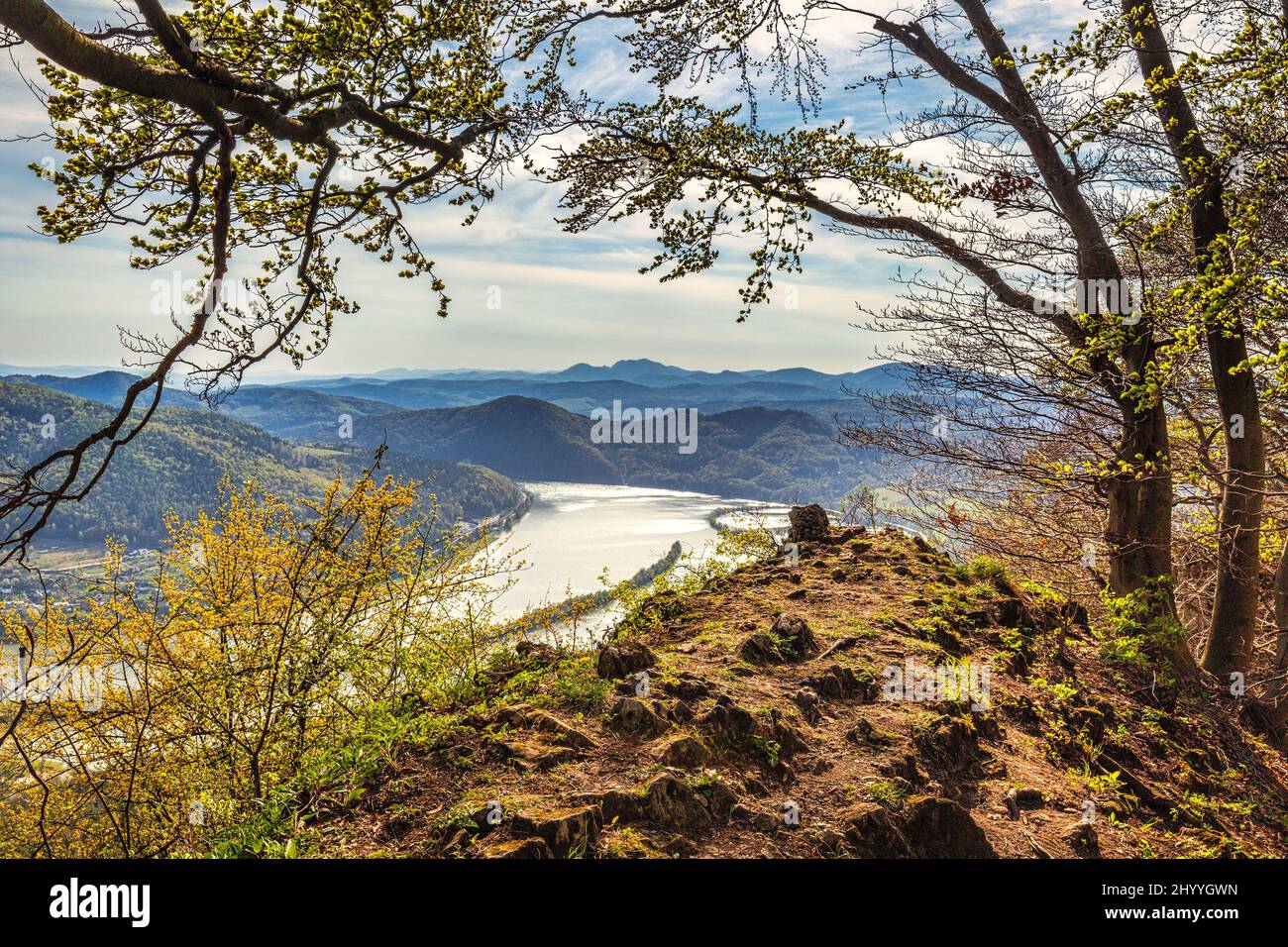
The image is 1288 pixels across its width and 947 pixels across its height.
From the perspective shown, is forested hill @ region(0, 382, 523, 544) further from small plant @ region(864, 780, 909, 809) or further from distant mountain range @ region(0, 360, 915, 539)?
small plant @ region(864, 780, 909, 809)

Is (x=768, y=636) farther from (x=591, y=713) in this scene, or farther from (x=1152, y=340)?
(x=1152, y=340)

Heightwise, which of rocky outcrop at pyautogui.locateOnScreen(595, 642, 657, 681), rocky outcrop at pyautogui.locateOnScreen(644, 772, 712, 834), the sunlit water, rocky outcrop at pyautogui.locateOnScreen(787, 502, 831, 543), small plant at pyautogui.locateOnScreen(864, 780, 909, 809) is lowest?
the sunlit water

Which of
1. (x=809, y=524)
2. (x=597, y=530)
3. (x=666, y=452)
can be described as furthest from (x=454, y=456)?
(x=809, y=524)

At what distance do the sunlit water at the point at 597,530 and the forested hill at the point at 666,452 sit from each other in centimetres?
839

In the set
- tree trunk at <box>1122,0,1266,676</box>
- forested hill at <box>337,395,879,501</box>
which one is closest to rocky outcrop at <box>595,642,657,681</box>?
tree trunk at <box>1122,0,1266,676</box>

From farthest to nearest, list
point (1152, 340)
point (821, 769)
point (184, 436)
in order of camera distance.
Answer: point (184, 436)
point (1152, 340)
point (821, 769)

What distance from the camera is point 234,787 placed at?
496 centimetres

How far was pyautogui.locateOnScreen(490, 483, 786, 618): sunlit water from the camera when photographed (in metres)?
68.2

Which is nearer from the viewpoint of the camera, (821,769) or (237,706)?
(821,769)

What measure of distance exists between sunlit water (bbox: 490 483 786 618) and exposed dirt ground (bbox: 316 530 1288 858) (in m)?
42.0

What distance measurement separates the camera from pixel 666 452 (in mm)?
173750

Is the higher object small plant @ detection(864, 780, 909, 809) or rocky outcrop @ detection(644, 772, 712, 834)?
rocky outcrop @ detection(644, 772, 712, 834)
